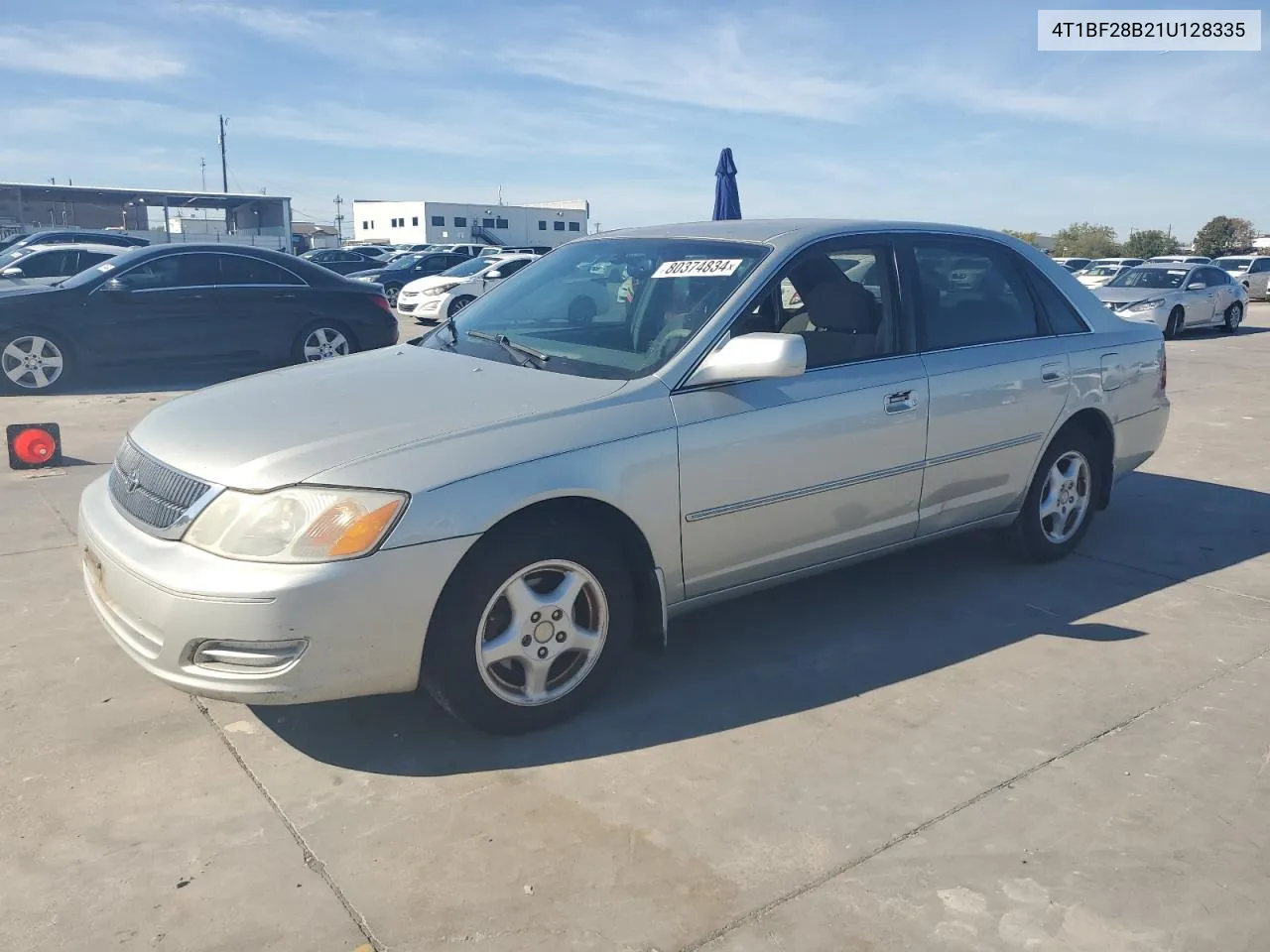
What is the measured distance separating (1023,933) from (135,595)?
253 centimetres

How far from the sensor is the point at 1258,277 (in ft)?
98.1

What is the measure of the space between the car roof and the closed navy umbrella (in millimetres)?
7540

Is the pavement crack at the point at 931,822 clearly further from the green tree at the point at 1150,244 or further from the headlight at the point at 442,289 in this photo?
the green tree at the point at 1150,244

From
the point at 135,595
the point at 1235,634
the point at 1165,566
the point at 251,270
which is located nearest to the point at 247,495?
the point at 135,595

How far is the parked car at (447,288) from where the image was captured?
17719 mm

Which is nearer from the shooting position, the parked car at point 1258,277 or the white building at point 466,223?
the parked car at point 1258,277

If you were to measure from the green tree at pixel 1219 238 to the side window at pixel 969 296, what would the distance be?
222ft

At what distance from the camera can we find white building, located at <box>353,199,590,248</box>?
268 ft

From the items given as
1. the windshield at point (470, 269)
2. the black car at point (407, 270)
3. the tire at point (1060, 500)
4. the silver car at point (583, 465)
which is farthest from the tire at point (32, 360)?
the black car at point (407, 270)

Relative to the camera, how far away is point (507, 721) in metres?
3.32

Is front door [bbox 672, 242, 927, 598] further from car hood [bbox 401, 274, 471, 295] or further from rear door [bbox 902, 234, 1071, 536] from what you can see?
car hood [bbox 401, 274, 471, 295]

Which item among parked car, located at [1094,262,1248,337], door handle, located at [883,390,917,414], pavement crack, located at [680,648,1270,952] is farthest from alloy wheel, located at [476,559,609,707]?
parked car, located at [1094,262,1248,337]

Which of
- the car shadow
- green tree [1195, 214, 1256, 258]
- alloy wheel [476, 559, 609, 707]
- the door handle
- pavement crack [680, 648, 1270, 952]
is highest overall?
green tree [1195, 214, 1256, 258]

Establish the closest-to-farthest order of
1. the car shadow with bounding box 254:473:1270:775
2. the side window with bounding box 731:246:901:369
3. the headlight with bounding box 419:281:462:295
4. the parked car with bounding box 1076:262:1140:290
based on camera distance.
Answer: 1. the car shadow with bounding box 254:473:1270:775
2. the side window with bounding box 731:246:901:369
3. the headlight with bounding box 419:281:462:295
4. the parked car with bounding box 1076:262:1140:290
